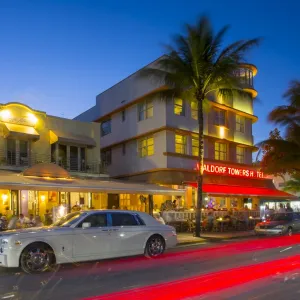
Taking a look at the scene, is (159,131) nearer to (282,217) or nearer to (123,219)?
(282,217)

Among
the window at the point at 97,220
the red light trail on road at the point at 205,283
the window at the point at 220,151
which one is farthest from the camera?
the window at the point at 220,151

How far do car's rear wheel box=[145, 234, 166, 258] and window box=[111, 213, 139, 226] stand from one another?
2.51ft

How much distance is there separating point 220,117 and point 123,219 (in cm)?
Answer: 2244

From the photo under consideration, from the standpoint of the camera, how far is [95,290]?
845 centimetres

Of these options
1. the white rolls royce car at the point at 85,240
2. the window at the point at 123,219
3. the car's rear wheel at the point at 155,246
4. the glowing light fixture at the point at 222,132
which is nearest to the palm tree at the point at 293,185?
the glowing light fixture at the point at 222,132

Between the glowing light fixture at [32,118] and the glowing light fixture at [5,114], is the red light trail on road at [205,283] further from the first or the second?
the glowing light fixture at [32,118]

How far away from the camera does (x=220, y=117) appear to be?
33.9 meters

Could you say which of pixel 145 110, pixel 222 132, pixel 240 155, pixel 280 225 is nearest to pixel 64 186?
pixel 280 225

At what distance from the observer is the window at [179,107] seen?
98.2 feet

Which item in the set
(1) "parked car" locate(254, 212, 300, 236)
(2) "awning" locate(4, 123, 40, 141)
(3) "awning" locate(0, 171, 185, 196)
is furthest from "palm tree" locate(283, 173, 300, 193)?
(2) "awning" locate(4, 123, 40, 141)

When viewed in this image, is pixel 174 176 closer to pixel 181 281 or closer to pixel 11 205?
pixel 11 205

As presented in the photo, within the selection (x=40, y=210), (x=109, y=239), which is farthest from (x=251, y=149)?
(x=109, y=239)

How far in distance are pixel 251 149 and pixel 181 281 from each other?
94.9 feet

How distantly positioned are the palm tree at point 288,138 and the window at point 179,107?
7178 mm
